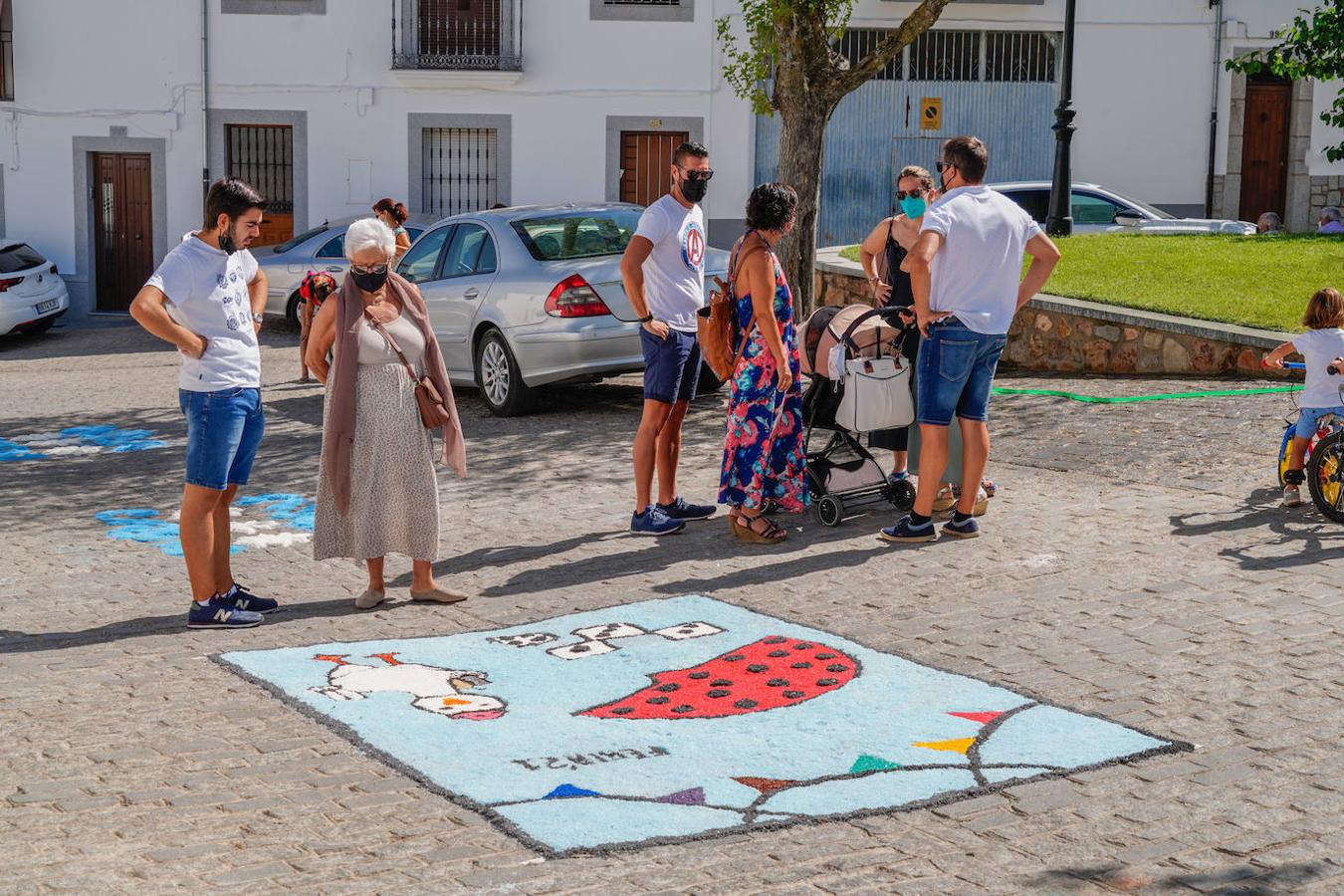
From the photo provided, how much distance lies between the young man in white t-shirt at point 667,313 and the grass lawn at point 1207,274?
5.61m

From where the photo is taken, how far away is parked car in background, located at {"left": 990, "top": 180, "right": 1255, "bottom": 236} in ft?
70.3

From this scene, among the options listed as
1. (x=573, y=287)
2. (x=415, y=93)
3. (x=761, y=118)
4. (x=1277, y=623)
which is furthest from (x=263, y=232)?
(x=1277, y=623)

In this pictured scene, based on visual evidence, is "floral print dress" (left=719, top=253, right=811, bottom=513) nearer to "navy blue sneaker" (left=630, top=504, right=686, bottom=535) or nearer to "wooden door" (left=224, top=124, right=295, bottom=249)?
"navy blue sneaker" (left=630, top=504, right=686, bottom=535)

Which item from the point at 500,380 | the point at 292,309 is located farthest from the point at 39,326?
the point at 500,380

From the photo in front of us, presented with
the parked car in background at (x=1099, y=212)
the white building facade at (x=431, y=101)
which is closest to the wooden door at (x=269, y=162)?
the white building facade at (x=431, y=101)

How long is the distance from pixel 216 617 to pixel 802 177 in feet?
25.5

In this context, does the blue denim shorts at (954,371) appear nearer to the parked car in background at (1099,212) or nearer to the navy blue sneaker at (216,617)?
the navy blue sneaker at (216,617)

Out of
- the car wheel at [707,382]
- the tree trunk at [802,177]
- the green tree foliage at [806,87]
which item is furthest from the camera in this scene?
the tree trunk at [802,177]

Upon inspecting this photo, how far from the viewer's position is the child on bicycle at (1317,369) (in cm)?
842

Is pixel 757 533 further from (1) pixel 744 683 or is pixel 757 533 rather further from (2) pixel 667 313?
(1) pixel 744 683

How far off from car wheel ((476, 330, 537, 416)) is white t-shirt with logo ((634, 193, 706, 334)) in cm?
422

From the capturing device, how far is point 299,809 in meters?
4.94

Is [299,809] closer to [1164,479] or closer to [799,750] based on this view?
[799,750]

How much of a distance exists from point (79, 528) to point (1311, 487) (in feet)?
20.5
